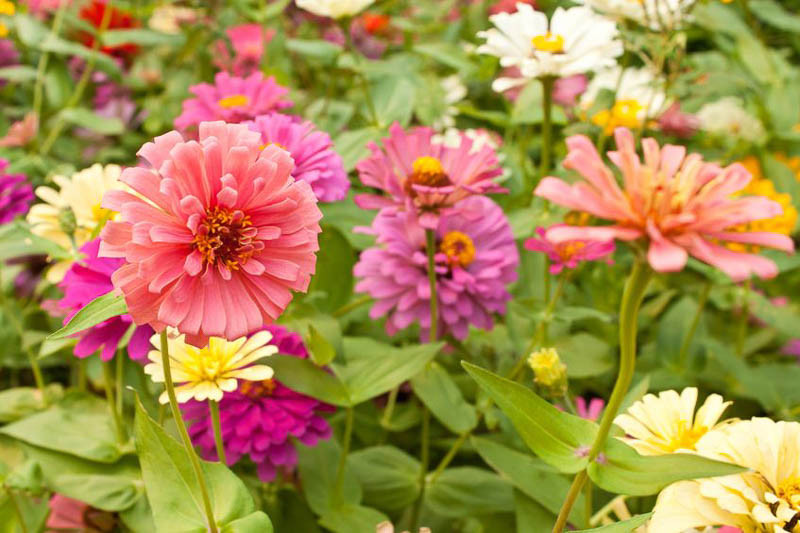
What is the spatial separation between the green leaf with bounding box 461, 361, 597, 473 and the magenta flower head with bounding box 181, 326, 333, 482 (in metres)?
0.22

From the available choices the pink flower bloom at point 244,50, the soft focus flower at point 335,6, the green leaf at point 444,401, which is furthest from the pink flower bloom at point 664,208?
the pink flower bloom at point 244,50

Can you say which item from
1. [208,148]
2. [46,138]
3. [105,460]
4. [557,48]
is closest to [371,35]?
[46,138]

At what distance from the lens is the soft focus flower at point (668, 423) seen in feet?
1.65

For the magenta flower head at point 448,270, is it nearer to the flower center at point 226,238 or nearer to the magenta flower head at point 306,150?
the magenta flower head at point 306,150

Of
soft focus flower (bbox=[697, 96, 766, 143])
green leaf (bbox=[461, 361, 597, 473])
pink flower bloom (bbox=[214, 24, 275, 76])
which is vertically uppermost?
green leaf (bbox=[461, 361, 597, 473])

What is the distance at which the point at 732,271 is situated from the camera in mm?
324

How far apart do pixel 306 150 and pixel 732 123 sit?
0.83 m

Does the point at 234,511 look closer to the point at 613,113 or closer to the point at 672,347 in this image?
the point at 672,347

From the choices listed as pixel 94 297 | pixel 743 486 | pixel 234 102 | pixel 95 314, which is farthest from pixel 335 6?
pixel 743 486

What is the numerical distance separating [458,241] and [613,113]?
39 cm

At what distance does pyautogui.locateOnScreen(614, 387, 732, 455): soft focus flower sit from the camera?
501mm

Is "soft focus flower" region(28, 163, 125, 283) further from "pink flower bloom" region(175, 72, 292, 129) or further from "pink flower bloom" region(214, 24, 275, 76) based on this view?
"pink flower bloom" region(214, 24, 275, 76)

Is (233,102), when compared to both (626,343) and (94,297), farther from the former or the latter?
(626,343)

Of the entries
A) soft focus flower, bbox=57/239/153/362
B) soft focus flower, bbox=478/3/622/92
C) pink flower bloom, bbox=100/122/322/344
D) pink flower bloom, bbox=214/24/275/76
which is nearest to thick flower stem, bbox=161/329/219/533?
pink flower bloom, bbox=100/122/322/344
